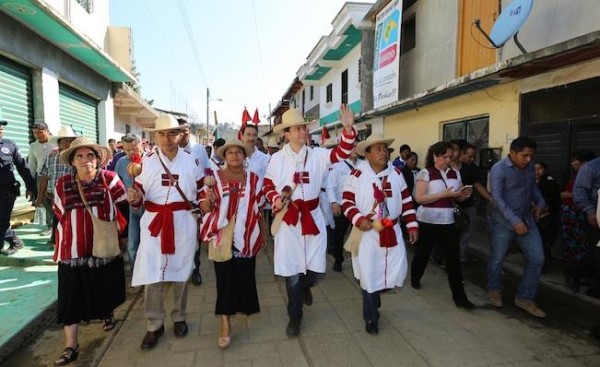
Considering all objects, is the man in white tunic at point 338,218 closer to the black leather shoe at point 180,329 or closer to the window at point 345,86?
the black leather shoe at point 180,329

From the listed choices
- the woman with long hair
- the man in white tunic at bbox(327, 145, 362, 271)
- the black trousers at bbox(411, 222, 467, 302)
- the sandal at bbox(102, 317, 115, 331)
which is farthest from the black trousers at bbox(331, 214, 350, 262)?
the sandal at bbox(102, 317, 115, 331)

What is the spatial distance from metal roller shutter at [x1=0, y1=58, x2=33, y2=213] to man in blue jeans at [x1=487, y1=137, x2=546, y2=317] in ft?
24.9

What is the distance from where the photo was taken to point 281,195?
12.0 feet

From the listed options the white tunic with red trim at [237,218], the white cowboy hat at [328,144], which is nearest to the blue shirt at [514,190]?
the white cowboy hat at [328,144]

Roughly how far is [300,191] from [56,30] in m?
6.57

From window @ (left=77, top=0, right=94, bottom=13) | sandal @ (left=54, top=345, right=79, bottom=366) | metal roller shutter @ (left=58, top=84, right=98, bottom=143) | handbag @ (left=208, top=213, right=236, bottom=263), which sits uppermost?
window @ (left=77, top=0, right=94, bottom=13)

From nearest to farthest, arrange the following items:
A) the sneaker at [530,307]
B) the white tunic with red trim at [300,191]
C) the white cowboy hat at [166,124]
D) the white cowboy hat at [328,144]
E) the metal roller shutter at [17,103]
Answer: the white cowboy hat at [166,124]
the white tunic with red trim at [300,191]
the sneaker at [530,307]
the white cowboy hat at [328,144]
the metal roller shutter at [17,103]

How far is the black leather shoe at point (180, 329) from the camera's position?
367cm

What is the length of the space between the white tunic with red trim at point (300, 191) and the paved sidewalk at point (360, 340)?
648 mm

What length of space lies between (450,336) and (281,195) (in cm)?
199

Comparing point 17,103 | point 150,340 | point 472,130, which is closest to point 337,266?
point 150,340

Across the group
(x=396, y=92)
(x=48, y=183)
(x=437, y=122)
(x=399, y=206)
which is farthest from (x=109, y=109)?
(x=399, y=206)

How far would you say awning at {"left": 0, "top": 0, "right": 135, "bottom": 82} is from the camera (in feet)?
20.5

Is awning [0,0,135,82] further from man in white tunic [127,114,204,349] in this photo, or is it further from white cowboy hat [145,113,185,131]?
man in white tunic [127,114,204,349]
